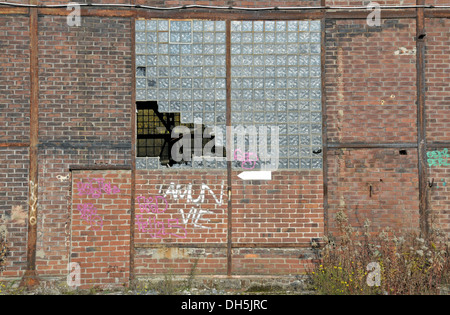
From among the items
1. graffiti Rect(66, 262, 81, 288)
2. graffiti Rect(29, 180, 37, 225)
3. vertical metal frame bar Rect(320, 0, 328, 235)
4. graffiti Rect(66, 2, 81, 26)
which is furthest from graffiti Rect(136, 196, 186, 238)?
graffiti Rect(66, 2, 81, 26)

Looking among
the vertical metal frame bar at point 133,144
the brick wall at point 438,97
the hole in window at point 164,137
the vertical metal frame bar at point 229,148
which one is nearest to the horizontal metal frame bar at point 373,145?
the brick wall at point 438,97

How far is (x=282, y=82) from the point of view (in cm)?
571

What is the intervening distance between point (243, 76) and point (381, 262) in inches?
151

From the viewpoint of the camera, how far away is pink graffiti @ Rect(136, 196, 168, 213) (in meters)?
5.58

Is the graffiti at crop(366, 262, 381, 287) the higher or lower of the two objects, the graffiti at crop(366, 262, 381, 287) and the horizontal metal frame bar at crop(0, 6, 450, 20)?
the lower

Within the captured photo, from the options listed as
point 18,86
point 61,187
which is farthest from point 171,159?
point 18,86

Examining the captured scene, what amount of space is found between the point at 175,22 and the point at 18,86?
9.52 ft

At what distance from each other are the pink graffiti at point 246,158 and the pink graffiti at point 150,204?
1.46 meters

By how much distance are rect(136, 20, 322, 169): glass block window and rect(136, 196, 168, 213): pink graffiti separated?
0.91 meters

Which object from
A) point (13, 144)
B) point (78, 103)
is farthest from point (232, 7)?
point (13, 144)

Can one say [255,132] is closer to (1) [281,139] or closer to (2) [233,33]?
(1) [281,139]

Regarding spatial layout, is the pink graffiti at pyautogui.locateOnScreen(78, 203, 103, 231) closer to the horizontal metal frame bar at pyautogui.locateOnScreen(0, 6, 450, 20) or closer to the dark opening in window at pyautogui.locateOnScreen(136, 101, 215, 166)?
the dark opening in window at pyautogui.locateOnScreen(136, 101, 215, 166)

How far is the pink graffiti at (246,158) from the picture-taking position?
18.5 feet
